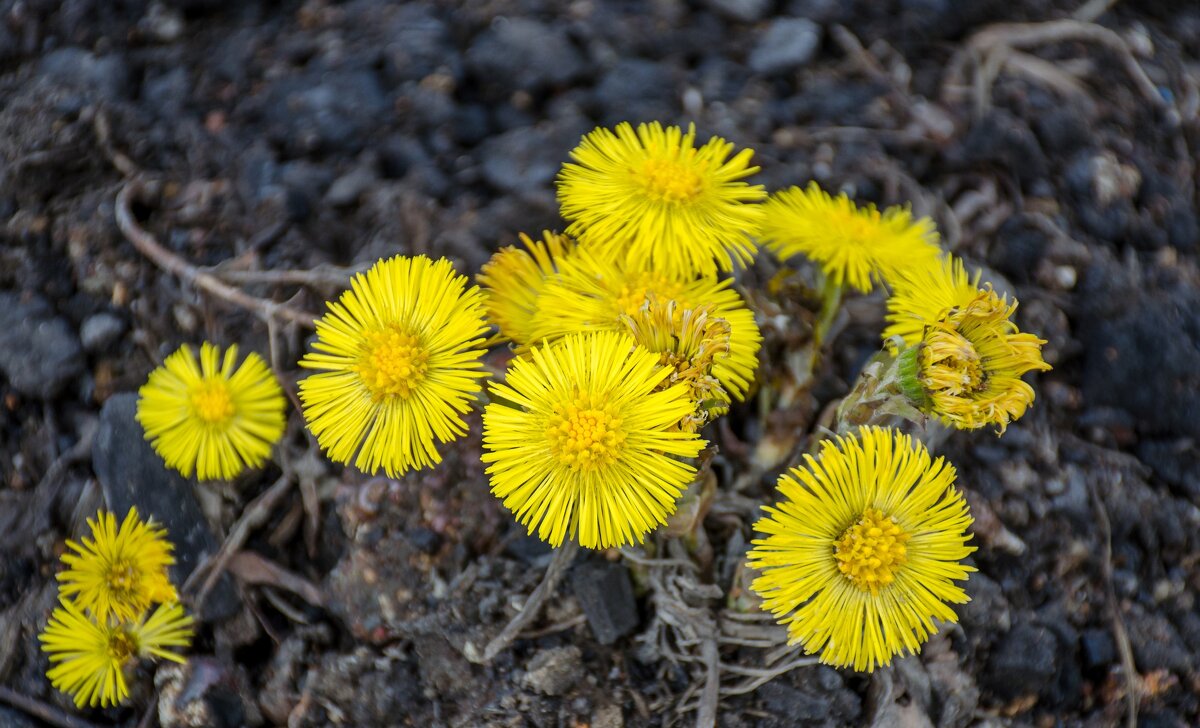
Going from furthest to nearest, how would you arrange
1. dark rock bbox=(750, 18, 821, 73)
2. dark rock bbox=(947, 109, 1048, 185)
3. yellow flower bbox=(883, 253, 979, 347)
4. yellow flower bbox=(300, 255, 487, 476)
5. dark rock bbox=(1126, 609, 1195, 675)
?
dark rock bbox=(750, 18, 821, 73) < dark rock bbox=(947, 109, 1048, 185) < dark rock bbox=(1126, 609, 1195, 675) < yellow flower bbox=(883, 253, 979, 347) < yellow flower bbox=(300, 255, 487, 476)

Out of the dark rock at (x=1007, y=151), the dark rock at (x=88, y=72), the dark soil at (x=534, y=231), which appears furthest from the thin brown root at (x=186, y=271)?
the dark rock at (x=1007, y=151)

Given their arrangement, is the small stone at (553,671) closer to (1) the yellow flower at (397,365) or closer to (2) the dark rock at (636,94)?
(1) the yellow flower at (397,365)

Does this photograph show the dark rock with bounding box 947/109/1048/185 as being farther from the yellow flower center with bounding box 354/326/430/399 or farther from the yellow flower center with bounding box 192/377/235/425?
the yellow flower center with bounding box 192/377/235/425

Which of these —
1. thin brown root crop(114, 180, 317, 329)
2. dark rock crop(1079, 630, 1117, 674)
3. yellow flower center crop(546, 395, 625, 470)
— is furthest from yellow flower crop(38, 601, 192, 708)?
dark rock crop(1079, 630, 1117, 674)

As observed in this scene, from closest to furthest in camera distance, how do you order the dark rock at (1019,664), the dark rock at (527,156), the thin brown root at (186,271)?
the dark rock at (1019,664)
the thin brown root at (186,271)
the dark rock at (527,156)

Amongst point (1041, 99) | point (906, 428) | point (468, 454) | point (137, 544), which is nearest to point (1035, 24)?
point (1041, 99)
